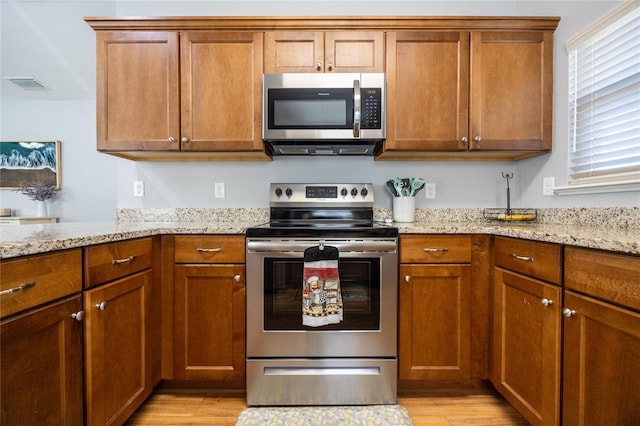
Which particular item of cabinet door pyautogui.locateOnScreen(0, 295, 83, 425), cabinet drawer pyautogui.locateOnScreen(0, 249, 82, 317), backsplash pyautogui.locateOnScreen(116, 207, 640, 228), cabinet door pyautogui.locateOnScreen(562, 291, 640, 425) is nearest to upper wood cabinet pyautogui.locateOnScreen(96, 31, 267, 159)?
backsplash pyautogui.locateOnScreen(116, 207, 640, 228)

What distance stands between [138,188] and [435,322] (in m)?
2.17

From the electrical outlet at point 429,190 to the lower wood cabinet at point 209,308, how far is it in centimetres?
136

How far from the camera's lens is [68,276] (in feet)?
3.35

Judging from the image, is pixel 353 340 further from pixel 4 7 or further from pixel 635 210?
pixel 4 7

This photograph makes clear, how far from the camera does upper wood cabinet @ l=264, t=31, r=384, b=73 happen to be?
1819 mm

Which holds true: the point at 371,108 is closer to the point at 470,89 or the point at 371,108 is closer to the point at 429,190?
the point at 470,89

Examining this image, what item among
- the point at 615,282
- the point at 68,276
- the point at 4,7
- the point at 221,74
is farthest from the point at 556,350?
the point at 4,7

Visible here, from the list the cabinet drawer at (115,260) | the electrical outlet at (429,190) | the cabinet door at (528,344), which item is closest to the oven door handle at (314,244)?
the cabinet drawer at (115,260)

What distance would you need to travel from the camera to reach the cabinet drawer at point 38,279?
2.70ft

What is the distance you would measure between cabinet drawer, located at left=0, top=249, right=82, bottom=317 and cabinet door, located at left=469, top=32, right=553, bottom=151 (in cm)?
207

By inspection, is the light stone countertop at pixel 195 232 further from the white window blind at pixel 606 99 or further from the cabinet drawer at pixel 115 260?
the white window blind at pixel 606 99

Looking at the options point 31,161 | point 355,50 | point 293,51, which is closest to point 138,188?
point 293,51

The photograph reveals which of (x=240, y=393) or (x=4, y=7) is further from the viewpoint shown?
(x=4, y=7)

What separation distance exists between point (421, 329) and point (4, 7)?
419cm
